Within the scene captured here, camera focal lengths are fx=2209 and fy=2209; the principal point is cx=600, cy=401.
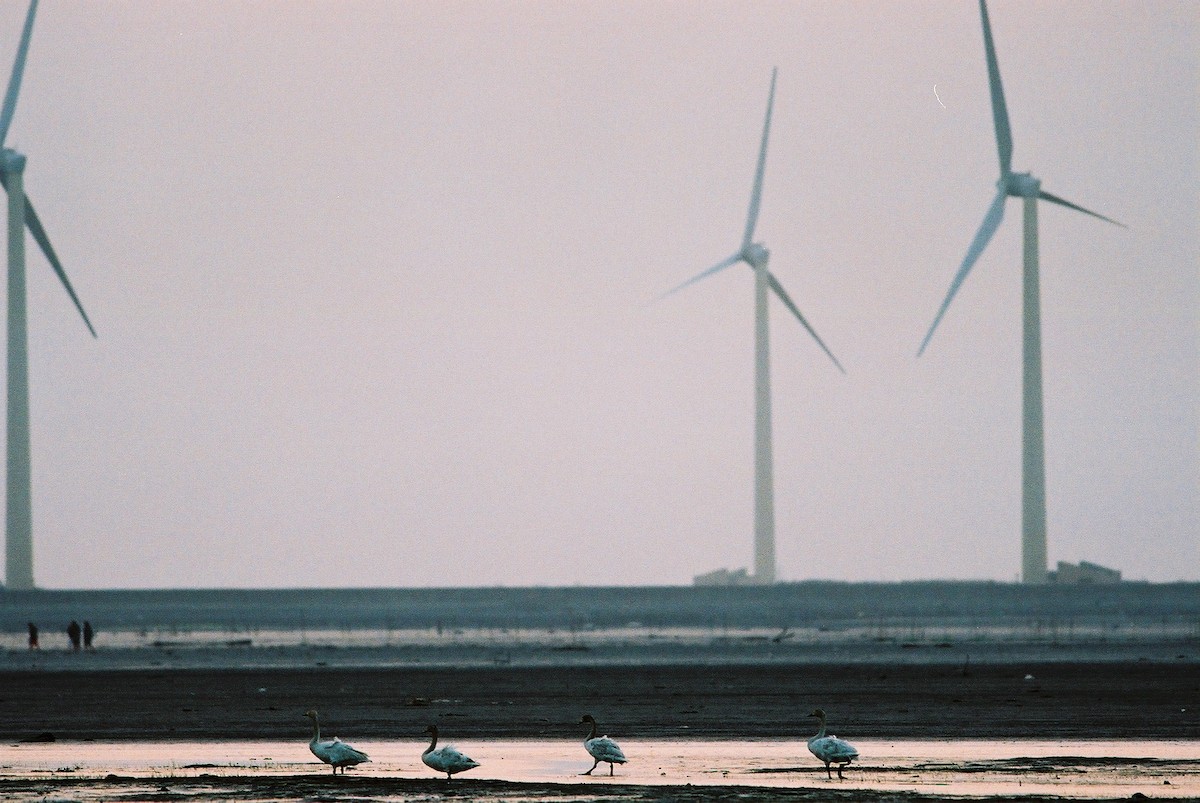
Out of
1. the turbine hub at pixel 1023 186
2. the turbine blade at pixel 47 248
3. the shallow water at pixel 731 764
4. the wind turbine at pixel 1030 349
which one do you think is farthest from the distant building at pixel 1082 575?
the shallow water at pixel 731 764

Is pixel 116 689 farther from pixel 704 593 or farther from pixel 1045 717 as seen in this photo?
pixel 704 593

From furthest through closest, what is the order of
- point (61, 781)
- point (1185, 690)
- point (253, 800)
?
point (1185, 690) → point (61, 781) → point (253, 800)

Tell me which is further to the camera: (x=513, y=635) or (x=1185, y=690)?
(x=513, y=635)

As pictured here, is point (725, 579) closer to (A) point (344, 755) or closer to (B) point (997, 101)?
(B) point (997, 101)

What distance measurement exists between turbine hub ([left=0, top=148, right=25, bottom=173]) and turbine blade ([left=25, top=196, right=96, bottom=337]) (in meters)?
2.73

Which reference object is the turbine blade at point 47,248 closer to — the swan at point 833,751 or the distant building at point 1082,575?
the distant building at point 1082,575

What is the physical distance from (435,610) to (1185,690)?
3914 inches

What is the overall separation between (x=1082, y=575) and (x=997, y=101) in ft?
158

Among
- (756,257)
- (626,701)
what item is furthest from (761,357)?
(626,701)

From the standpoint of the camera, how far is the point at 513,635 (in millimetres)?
97500

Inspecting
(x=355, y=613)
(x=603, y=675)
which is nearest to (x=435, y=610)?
(x=355, y=613)

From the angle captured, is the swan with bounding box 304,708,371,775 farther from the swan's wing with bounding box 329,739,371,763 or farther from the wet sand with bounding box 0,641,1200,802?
the wet sand with bounding box 0,641,1200,802

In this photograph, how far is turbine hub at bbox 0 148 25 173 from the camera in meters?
125

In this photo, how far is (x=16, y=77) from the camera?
119 meters
